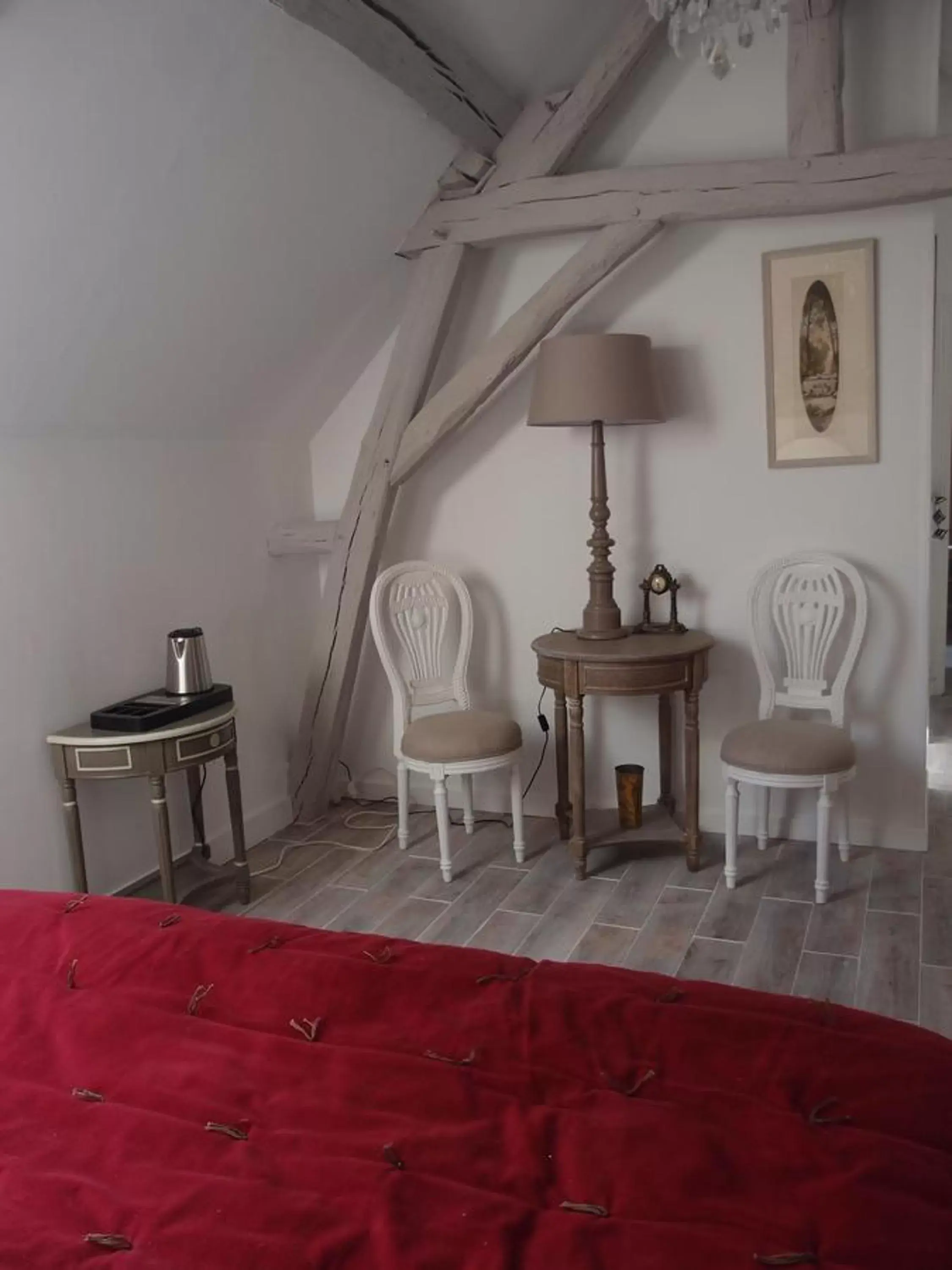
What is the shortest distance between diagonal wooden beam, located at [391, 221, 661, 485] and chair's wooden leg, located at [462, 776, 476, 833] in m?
1.15

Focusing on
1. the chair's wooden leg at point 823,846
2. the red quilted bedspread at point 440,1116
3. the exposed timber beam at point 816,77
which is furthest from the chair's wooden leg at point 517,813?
the exposed timber beam at point 816,77

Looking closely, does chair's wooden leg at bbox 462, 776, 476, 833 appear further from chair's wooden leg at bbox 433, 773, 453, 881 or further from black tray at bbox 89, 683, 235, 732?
black tray at bbox 89, 683, 235, 732

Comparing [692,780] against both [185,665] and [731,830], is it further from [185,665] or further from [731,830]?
[185,665]

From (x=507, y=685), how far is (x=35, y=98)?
2.54 meters

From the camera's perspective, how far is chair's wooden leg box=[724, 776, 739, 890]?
3.25m

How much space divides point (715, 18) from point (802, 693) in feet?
6.84

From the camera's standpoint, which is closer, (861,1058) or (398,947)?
(861,1058)

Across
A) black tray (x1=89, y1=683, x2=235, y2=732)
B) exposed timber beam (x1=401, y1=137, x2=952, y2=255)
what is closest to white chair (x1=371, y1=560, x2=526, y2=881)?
black tray (x1=89, y1=683, x2=235, y2=732)

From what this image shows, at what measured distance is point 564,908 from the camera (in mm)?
3215

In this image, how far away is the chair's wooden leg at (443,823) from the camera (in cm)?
344

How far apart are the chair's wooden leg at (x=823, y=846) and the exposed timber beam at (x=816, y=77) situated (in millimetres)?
1934

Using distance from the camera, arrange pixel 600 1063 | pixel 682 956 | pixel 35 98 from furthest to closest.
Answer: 1. pixel 682 956
2. pixel 35 98
3. pixel 600 1063

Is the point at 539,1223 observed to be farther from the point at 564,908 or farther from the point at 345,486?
the point at 345,486

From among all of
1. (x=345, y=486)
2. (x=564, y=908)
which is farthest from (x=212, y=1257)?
(x=345, y=486)
